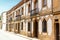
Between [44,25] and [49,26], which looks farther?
[44,25]

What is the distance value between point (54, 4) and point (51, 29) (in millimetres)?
2615

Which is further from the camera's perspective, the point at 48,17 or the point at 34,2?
the point at 34,2

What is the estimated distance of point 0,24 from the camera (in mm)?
61938

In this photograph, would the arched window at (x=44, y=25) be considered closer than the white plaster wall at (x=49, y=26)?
No

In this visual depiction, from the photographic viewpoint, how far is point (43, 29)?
17969 mm

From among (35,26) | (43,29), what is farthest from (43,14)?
(35,26)

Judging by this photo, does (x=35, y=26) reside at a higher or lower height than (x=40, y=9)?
lower

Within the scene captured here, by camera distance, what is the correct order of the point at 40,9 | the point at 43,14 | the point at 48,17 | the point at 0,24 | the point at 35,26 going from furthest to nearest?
the point at 0,24 < the point at 35,26 < the point at 40,9 < the point at 43,14 < the point at 48,17

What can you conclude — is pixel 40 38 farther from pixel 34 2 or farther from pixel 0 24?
pixel 0 24

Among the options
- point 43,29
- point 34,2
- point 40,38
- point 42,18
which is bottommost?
point 40,38


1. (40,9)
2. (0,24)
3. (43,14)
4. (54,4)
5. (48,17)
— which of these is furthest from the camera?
(0,24)

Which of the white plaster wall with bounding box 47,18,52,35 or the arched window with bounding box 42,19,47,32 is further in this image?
the arched window with bounding box 42,19,47,32

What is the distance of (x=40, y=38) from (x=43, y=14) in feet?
10.0

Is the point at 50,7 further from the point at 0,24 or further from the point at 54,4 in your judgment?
the point at 0,24
